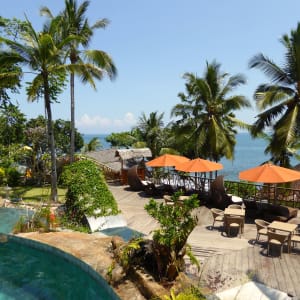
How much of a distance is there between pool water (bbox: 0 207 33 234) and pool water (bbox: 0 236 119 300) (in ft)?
4.15

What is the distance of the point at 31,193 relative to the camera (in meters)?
17.7

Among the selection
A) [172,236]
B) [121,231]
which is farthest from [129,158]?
[172,236]

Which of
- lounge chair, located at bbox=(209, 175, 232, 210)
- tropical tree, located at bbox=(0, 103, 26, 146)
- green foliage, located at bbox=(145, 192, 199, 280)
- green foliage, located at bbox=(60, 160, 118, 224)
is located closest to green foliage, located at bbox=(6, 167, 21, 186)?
tropical tree, located at bbox=(0, 103, 26, 146)

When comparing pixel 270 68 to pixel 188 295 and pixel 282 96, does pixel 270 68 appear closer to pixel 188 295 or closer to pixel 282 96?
pixel 282 96

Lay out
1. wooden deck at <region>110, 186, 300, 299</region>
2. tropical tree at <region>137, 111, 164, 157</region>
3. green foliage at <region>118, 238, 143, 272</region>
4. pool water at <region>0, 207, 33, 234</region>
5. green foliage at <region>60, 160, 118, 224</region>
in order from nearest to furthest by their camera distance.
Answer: wooden deck at <region>110, 186, 300, 299</region>, green foliage at <region>118, 238, 143, 272</region>, pool water at <region>0, 207, 33, 234</region>, green foliage at <region>60, 160, 118, 224</region>, tropical tree at <region>137, 111, 164, 157</region>

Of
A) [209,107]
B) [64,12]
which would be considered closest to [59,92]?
[64,12]

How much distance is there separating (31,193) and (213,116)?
11973 mm

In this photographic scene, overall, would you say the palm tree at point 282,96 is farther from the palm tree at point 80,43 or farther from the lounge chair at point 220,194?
the palm tree at point 80,43

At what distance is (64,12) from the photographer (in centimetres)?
2061

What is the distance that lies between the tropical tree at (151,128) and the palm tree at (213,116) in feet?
24.7

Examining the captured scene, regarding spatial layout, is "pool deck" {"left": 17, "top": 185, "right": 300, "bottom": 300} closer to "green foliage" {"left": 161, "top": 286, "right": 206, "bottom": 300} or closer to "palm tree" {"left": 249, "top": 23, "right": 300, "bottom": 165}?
"green foliage" {"left": 161, "top": 286, "right": 206, "bottom": 300}

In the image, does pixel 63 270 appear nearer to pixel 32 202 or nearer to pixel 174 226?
pixel 174 226

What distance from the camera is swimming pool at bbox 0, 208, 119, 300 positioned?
748cm

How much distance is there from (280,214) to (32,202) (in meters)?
11.1
